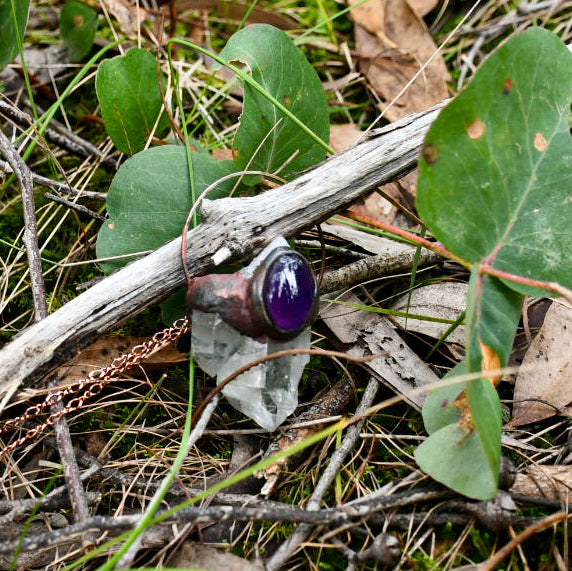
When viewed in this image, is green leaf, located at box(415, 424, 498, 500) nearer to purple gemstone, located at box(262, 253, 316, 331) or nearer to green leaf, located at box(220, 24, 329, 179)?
purple gemstone, located at box(262, 253, 316, 331)

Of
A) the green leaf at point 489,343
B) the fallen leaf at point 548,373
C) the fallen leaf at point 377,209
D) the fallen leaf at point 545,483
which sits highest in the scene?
the green leaf at point 489,343

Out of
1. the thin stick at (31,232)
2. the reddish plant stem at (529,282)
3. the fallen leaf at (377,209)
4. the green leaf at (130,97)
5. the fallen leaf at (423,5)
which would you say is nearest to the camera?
the reddish plant stem at (529,282)

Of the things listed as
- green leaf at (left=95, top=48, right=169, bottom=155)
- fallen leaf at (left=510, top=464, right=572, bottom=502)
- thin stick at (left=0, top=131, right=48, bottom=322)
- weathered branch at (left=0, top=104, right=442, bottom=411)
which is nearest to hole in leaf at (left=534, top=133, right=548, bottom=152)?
weathered branch at (left=0, top=104, right=442, bottom=411)

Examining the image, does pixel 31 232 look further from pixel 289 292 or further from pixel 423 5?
pixel 423 5

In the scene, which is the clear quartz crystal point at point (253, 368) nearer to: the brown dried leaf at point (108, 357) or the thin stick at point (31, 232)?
the brown dried leaf at point (108, 357)

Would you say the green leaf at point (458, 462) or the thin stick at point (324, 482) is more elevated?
the green leaf at point (458, 462)

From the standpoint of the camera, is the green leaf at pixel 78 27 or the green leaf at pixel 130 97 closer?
the green leaf at pixel 130 97

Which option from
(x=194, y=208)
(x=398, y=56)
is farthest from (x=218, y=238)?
(x=398, y=56)

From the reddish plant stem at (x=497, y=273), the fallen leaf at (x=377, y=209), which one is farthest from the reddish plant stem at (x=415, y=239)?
the fallen leaf at (x=377, y=209)
